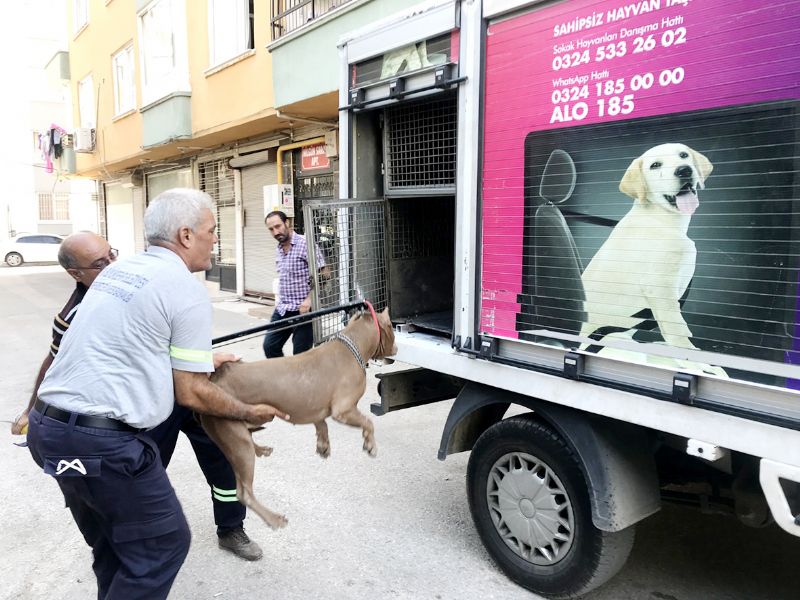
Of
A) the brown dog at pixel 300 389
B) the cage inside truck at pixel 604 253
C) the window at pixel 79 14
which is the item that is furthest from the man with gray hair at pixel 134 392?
the window at pixel 79 14

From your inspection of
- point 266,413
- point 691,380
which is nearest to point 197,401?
point 266,413

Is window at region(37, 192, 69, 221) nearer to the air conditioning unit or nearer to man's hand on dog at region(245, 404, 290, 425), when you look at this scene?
the air conditioning unit

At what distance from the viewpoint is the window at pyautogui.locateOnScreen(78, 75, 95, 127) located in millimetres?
20688

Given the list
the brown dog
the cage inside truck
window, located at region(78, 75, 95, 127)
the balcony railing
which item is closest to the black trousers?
the brown dog

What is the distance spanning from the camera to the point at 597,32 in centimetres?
240

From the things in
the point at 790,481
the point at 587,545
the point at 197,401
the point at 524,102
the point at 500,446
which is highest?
the point at 524,102

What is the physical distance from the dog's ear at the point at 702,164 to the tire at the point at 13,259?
30.4 meters

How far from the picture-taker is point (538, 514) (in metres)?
2.89

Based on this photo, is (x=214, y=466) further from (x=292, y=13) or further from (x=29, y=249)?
(x=29, y=249)

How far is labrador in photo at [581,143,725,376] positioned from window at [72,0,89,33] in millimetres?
22557

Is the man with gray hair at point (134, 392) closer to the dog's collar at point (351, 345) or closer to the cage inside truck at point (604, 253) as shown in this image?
the dog's collar at point (351, 345)

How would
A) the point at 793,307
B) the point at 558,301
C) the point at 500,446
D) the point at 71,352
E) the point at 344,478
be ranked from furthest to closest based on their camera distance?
the point at 344,478
the point at 500,446
the point at 558,301
the point at 71,352
the point at 793,307

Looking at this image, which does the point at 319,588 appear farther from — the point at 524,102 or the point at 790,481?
the point at 524,102

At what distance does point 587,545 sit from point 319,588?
134cm
